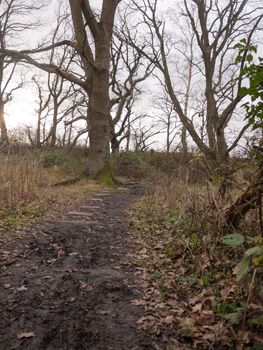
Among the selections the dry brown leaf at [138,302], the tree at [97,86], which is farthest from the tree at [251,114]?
the tree at [97,86]

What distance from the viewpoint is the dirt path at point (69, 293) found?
78.3 inches

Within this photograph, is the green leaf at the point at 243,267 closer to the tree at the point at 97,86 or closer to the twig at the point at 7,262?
the twig at the point at 7,262

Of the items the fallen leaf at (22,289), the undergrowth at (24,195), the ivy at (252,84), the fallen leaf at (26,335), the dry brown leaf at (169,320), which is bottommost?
the fallen leaf at (26,335)

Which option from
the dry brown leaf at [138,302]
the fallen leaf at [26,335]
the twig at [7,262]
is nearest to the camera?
the fallen leaf at [26,335]

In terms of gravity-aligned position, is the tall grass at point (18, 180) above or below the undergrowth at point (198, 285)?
above

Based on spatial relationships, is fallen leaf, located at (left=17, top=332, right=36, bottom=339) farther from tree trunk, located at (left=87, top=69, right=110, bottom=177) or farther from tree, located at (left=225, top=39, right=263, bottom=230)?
tree trunk, located at (left=87, top=69, right=110, bottom=177)

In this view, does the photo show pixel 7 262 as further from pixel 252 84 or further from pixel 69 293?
pixel 252 84

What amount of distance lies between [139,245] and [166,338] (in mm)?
1891

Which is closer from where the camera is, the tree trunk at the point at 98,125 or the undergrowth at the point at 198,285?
the undergrowth at the point at 198,285

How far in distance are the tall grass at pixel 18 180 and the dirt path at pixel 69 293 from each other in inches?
42.2

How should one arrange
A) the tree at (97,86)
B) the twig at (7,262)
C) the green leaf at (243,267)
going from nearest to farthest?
the green leaf at (243,267), the twig at (7,262), the tree at (97,86)

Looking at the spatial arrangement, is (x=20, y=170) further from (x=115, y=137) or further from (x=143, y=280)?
(x=115, y=137)

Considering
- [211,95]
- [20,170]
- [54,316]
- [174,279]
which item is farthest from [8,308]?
[211,95]

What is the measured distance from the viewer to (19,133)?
6.75 metres
